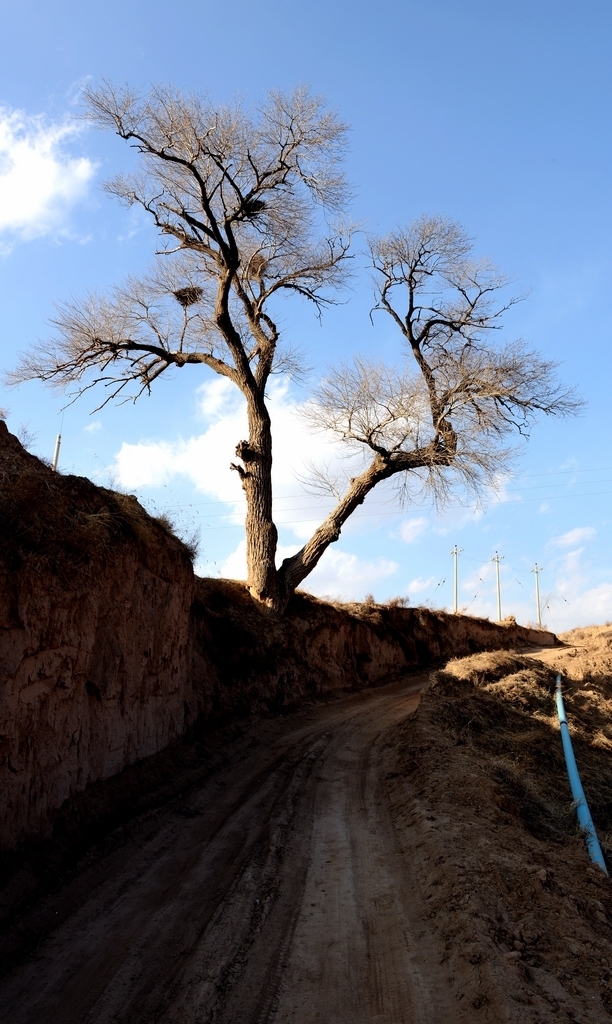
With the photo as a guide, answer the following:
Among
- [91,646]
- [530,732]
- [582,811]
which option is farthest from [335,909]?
[530,732]

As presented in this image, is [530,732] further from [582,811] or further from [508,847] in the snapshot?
[508,847]

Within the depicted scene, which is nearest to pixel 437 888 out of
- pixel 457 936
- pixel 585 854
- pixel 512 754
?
pixel 457 936

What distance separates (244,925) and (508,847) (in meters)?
2.93

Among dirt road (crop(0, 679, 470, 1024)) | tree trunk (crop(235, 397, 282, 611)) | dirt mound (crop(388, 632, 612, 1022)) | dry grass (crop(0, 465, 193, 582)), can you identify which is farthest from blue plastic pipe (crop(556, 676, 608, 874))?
tree trunk (crop(235, 397, 282, 611))

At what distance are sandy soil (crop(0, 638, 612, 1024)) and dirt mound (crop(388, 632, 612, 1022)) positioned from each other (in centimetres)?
2

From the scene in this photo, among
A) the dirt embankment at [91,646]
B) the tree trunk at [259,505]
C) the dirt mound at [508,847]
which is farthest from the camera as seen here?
the tree trunk at [259,505]

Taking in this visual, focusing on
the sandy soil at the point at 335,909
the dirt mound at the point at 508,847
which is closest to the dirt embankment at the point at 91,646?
the sandy soil at the point at 335,909

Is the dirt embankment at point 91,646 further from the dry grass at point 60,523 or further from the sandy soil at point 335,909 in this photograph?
the sandy soil at point 335,909

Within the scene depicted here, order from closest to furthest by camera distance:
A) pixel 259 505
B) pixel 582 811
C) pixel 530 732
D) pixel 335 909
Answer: pixel 335 909 < pixel 582 811 < pixel 530 732 < pixel 259 505

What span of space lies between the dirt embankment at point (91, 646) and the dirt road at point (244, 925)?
1104 millimetres

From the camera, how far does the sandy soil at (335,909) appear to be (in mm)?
5082

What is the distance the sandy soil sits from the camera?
5.08 m

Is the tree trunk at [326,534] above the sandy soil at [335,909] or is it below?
above

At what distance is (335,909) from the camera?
21.4ft
